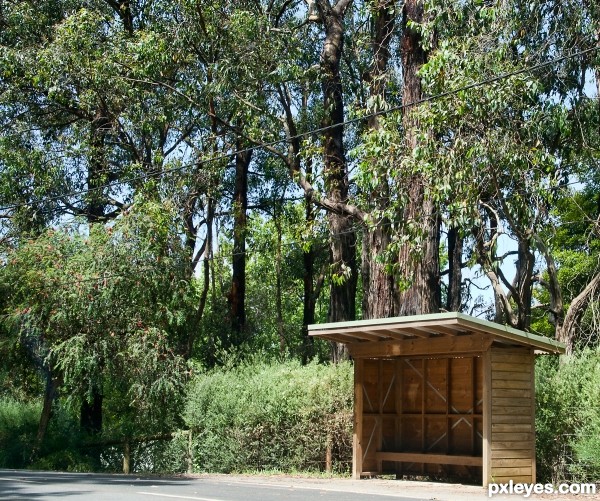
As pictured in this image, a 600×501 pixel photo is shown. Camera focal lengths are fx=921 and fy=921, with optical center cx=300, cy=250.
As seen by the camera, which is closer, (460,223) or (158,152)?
(460,223)

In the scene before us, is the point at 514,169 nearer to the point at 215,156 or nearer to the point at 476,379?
the point at 476,379

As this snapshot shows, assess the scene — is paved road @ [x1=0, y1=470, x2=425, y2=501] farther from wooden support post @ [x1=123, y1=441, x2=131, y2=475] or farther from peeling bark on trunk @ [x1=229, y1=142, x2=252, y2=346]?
peeling bark on trunk @ [x1=229, y1=142, x2=252, y2=346]

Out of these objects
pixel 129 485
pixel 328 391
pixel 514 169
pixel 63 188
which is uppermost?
pixel 63 188

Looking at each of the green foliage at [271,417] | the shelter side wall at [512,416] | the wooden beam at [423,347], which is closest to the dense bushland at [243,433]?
the green foliage at [271,417]

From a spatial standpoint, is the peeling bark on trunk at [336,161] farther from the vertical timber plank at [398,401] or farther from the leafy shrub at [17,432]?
the leafy shrub at [17,432]

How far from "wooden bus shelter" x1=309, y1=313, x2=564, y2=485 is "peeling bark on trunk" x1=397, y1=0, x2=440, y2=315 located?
225 centimetres

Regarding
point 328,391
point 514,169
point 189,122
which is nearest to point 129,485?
point 328,391

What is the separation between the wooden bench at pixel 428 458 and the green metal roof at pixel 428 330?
7.55 ft

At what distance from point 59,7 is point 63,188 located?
5.74 meters

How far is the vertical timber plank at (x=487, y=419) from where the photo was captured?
15273 millimetres

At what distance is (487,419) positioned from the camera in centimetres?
1542

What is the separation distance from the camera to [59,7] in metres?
29.3

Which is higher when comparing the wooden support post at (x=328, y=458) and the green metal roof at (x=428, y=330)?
the green metal roof at (x=428, y=330)

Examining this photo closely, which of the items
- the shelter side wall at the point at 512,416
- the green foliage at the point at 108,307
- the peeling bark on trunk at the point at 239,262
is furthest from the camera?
the peeling bark on trunk at the point at 239,262
